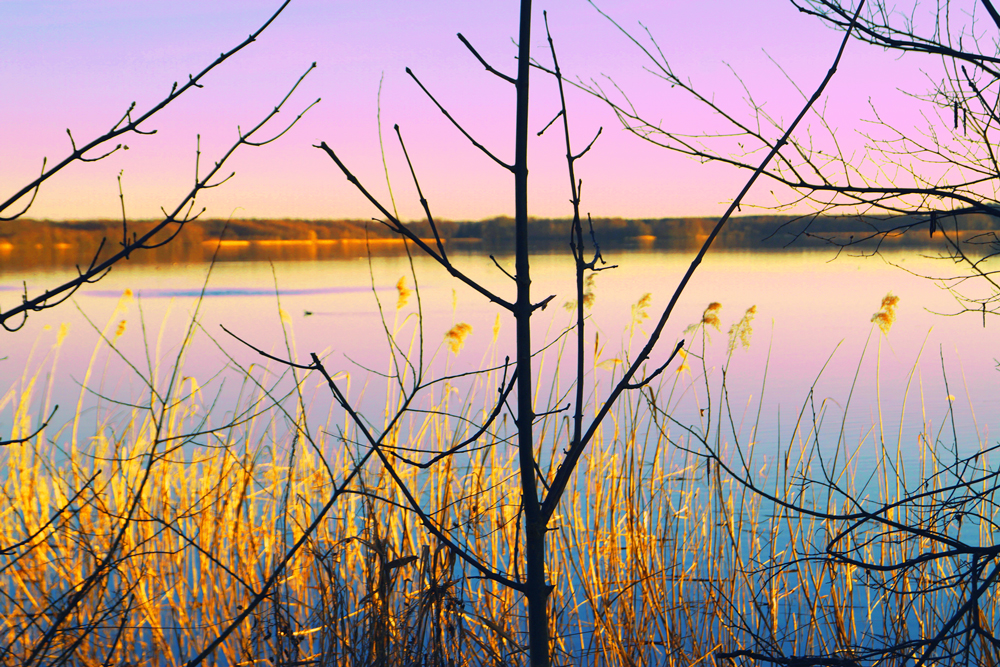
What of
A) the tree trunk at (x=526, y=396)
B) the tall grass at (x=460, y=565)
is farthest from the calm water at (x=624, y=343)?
the tree trunk at (x=526, y=396)

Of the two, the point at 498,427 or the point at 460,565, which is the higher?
the point at 498,427

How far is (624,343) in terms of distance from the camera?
331 inches

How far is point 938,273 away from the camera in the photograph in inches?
615

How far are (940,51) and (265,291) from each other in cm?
1701

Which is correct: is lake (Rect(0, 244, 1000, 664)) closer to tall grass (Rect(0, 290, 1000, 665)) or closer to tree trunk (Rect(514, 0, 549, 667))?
tall grass (Rect(0, 290, 1000, 665))

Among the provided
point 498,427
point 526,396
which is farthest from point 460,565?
point 526,396

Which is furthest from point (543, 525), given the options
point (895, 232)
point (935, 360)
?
point (935, 360)

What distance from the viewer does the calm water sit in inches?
237

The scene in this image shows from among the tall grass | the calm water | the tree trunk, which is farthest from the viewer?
the calm water

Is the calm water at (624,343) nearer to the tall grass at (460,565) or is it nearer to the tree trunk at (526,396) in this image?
the tall grass at (460,565)

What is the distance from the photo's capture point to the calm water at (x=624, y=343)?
6.02 meters

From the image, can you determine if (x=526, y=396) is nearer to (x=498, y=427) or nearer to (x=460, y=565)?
(x=460, y=565)

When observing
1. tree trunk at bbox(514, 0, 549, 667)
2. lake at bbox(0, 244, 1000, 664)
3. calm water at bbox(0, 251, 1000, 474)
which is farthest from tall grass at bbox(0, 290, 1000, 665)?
tree trunk at bbox(514, 0, 549, 667)

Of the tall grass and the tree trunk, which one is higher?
the tree trunk
